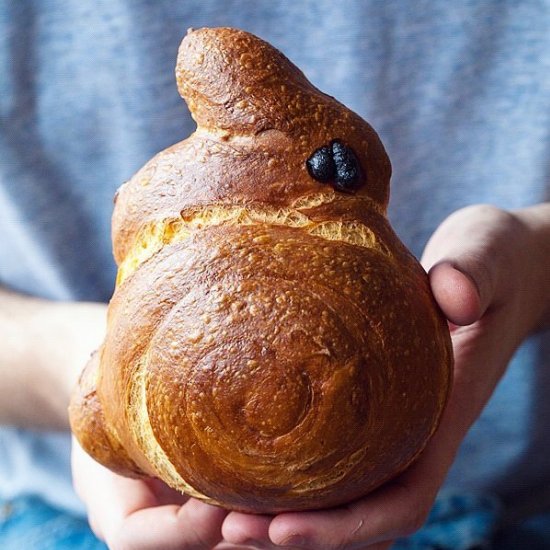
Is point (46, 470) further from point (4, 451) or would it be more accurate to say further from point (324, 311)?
point (324, 311)

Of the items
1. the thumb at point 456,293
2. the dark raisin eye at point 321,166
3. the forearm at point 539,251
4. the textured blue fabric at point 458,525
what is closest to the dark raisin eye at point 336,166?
the dark raisin eye at point 321,166

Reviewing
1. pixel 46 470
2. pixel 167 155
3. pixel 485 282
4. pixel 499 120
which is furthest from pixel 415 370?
pixel 46 470

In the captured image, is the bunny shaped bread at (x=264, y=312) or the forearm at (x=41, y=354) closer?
the bunny shaped bread at (x=264, y=312)

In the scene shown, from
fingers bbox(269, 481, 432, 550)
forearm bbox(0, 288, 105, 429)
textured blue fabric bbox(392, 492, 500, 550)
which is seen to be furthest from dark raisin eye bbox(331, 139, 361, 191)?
textured blue fabric bbox(392, 492, 500, 550)

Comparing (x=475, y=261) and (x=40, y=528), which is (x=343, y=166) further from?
(x=40, y=528)

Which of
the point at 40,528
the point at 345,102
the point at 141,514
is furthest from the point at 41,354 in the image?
the point at 345,102

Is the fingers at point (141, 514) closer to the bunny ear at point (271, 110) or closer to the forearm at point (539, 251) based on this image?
the bunny ear at point (271, 110)
